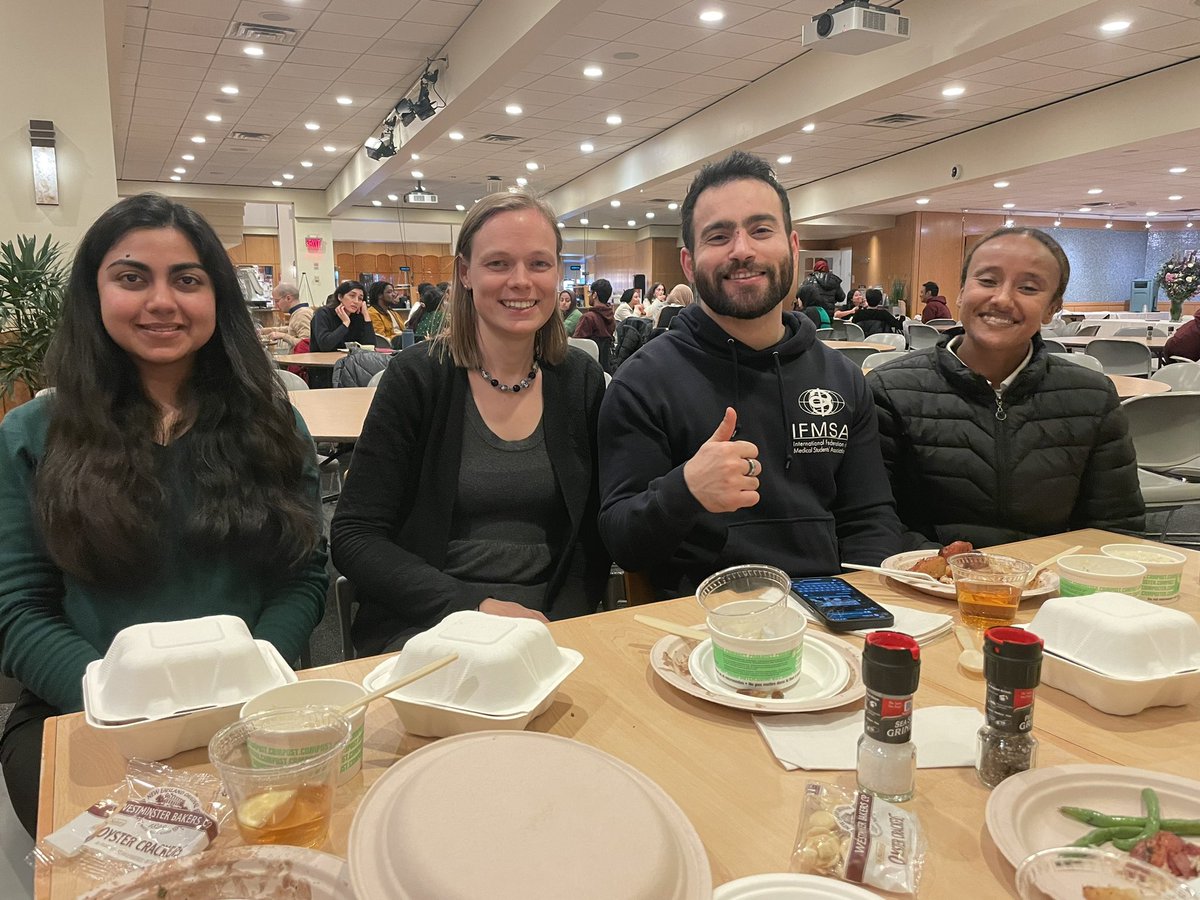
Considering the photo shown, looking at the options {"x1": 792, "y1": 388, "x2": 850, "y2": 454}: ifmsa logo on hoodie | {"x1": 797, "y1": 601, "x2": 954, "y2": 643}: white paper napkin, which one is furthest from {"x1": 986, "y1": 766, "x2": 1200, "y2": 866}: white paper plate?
{"x1": 792, "y1": 388, "x2": 850, "y2": 454}: ifmsa logo on hoodie

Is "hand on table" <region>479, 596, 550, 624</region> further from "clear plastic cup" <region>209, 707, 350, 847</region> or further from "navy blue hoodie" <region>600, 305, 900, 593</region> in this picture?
"clear plastic cup" <region>209, 707, 350, 847</region>

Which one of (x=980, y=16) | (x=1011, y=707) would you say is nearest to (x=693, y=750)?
(x=1011, y=707)

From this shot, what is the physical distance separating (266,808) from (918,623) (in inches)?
38.4

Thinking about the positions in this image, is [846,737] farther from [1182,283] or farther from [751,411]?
[1182,283]

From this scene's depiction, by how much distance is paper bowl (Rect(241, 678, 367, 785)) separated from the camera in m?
0.88

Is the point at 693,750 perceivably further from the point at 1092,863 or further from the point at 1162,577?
the point at 1162,577

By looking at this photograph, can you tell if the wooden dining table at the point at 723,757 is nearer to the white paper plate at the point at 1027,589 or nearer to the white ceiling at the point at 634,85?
the white paper plate at the point at 1027,589

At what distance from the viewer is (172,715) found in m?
0.90

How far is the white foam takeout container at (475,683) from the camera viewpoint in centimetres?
92

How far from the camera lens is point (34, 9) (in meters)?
4.51

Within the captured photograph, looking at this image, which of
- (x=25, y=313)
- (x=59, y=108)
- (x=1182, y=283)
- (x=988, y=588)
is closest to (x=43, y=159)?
(x=59, y=108)

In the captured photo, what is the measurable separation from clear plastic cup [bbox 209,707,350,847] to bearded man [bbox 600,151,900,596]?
0.90 meters

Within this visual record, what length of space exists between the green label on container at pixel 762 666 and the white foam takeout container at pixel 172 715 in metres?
0.57

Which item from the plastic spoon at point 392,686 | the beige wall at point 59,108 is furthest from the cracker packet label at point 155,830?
the beige wall at point 59,108
